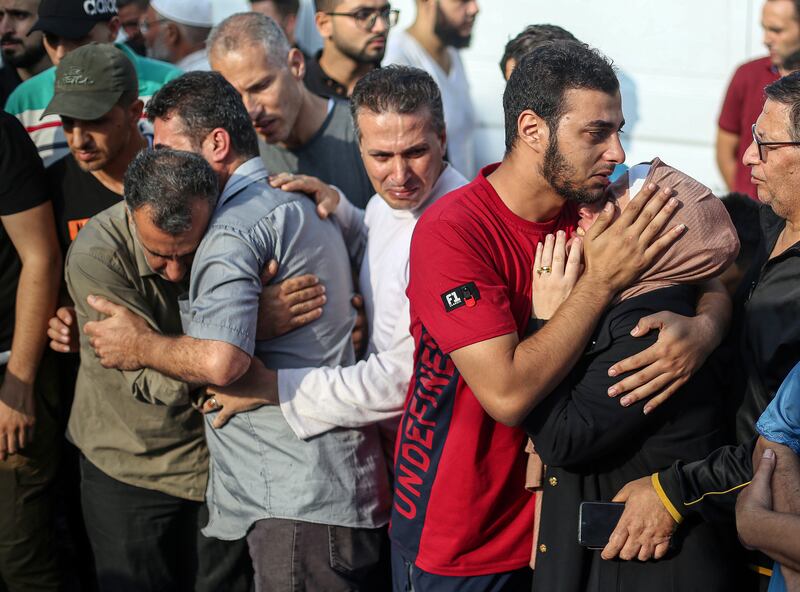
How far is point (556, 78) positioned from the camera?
234cm

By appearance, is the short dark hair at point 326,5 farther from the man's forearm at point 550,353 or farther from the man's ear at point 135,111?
the man's forearm at point 550,353

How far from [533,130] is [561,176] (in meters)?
0.14

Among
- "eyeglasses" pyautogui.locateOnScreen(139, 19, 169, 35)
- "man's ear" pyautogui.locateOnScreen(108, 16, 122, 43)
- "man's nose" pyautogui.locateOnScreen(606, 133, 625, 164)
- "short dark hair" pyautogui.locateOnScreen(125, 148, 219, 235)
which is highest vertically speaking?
"man's ear" pyautogui.locateOnScreen(108, 16, 122, 43)

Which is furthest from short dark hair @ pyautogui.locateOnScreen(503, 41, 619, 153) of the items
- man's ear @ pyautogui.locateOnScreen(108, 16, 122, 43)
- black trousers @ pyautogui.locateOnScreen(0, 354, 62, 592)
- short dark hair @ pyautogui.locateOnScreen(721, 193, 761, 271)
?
man's ear @ pyautogui.locateOnScreen(108, 16, 122, 43)

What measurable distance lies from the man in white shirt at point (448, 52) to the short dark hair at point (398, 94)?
206cm

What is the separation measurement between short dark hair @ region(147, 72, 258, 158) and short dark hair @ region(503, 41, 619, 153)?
1.01 metres

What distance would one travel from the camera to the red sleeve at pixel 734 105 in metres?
5.05

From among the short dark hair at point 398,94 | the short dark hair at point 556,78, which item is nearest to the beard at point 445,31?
the short dark hair at point 398,94

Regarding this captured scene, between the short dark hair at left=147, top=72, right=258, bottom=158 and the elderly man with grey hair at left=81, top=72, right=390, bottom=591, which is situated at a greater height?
the short dark hair at left=147, top=72, right=258, bottom=158

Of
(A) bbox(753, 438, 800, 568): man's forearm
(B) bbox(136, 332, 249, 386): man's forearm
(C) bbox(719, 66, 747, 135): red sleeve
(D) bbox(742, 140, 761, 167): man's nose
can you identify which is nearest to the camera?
(A) bbox(753, 438, 800, 568): man's forearm

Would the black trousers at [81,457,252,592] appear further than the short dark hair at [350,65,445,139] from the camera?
Yes

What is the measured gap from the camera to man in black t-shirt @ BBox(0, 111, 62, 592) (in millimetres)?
3309

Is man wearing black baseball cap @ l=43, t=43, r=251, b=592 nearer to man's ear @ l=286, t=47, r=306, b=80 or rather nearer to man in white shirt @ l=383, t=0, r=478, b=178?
man's ear @ l=286, t=47, r=306, b=80

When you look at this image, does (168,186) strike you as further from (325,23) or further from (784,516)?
(325,23)
